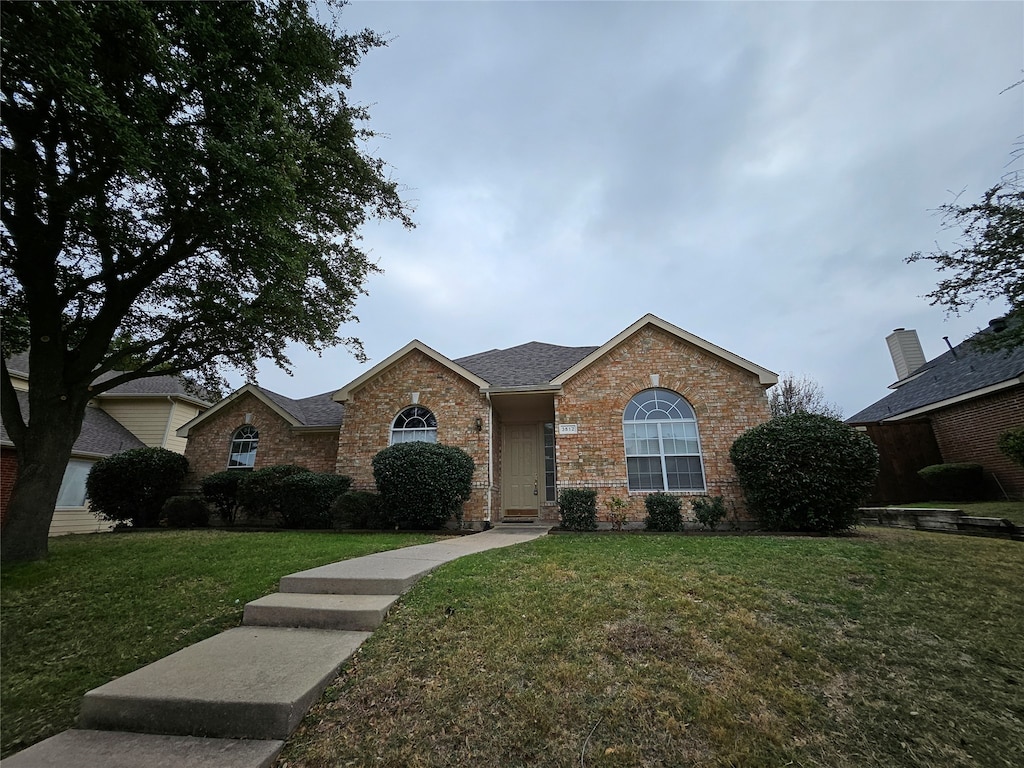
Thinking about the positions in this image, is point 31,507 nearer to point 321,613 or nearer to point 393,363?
point 321,613

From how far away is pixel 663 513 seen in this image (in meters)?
8.62

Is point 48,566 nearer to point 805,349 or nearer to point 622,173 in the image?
point 622,173

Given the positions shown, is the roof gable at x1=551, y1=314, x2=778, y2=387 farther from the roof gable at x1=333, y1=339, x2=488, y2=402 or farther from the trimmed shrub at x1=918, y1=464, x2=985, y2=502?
the trimmed shrub at x1=918, y1=464, x2=985, y2=502

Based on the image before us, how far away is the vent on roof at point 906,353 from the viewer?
1794 centimetres

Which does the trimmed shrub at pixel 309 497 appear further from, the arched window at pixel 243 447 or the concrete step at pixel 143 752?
the concrete step at pixel 143 752

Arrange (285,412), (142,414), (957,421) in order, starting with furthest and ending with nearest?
(142,414), (285,412), (957,421)

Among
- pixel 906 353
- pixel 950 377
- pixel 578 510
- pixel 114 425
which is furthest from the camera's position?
pixel 906 353

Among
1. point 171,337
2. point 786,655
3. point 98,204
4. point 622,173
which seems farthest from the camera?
point 622,173

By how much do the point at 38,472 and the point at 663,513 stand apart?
1076 centimetres

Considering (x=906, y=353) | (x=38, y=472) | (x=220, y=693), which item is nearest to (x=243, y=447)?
(x=38, y=472)

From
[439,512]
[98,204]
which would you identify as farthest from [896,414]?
[98,204]

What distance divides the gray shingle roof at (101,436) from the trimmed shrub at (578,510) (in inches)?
611

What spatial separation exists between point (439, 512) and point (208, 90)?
8.19m

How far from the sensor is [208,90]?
17.4ft
